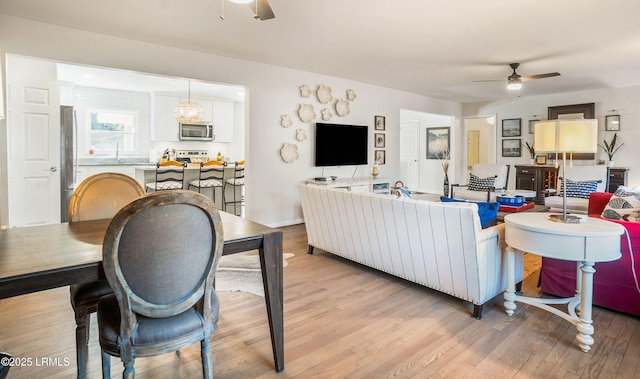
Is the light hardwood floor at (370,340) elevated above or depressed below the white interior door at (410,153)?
below

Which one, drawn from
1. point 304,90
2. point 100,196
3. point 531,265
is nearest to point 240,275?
point 100,196

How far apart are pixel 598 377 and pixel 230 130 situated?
8.52 m

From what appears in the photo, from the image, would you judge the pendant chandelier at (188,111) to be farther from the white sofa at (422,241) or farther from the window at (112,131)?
the white sofa at (422,241)

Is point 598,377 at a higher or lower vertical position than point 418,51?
lower

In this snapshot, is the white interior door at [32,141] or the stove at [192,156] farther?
the stove at [192,156]

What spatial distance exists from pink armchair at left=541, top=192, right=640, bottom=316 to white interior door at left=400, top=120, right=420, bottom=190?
7.60 m

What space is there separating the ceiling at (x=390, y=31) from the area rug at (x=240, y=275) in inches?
92.1

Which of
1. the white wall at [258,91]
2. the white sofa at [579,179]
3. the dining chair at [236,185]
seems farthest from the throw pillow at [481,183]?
the dining chair at [236,185]

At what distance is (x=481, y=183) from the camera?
6.61 meters

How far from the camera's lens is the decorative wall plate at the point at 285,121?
18.6 ft

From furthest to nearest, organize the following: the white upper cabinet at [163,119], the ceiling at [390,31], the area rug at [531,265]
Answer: the white upper cabinet at [163,119] < the area rug at [531,265] < the ceiling at [390,31]

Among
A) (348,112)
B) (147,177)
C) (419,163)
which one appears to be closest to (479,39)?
(348,112)

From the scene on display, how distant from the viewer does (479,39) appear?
13.6ft

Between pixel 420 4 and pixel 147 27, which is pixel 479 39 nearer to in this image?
pixel 420 4
